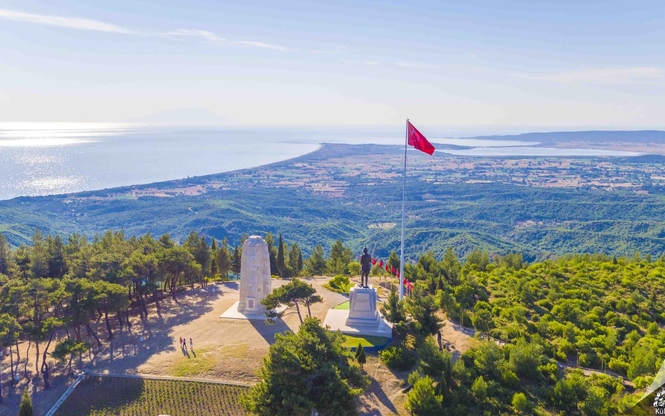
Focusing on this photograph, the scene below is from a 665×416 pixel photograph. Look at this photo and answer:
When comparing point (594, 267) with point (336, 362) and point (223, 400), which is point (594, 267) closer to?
point (336, 362)

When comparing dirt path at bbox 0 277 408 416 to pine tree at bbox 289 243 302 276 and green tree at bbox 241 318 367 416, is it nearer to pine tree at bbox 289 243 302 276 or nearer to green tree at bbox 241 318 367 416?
green tree at bbox 241 318 367 416

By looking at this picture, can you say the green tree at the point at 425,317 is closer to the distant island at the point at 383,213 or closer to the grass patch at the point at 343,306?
the grass patch at the point at 343,306

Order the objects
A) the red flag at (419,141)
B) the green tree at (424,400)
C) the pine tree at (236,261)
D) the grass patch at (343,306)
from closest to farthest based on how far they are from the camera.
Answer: the green tree at (424,400) < the red flag at (419,141) < the grass patch at (343,306) < the pine tree at (236,261)

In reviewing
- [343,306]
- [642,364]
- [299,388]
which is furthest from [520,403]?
[343,306]

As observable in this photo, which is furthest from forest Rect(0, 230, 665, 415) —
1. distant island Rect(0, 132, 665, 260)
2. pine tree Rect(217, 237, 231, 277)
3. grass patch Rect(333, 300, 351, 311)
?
distant island Rect(0, 132, 665, 260)

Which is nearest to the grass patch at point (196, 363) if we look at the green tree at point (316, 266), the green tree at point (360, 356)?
the green tree at point (360, 356)
